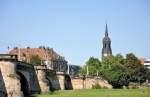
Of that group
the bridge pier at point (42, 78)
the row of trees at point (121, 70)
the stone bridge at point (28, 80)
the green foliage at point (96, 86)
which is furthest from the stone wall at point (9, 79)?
the row of trees at point (121, 70)

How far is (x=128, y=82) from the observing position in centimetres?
11850

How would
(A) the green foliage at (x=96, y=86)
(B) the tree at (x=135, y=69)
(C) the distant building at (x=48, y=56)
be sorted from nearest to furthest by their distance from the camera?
(A) the green foliage at (x=96, y=86) → (B) the tree at (x=135, y=69) → (C) the distant building at (x=48, y=56)

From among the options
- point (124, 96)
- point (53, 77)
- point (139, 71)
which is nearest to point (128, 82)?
point (139, 71)

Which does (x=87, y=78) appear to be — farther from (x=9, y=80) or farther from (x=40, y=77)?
(x=9, y=80)

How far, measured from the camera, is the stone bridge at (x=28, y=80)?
58.7 metres

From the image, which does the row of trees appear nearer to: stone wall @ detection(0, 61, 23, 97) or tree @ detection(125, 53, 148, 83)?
tree @ detection(125, 53, 148, 83)

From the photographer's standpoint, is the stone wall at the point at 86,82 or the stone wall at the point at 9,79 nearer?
the stone wall at the point at 9,79

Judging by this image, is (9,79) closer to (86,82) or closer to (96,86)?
(96,86)

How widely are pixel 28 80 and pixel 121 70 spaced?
168 feet

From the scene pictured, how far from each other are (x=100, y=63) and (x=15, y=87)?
92.4 meters

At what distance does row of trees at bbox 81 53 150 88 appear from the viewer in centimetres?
11638

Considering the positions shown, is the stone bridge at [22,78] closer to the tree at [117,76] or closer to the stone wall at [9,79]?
the stone wall at [9,79]

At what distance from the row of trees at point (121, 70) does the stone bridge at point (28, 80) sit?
358 inches

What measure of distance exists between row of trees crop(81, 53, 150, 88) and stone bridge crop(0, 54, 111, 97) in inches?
358
